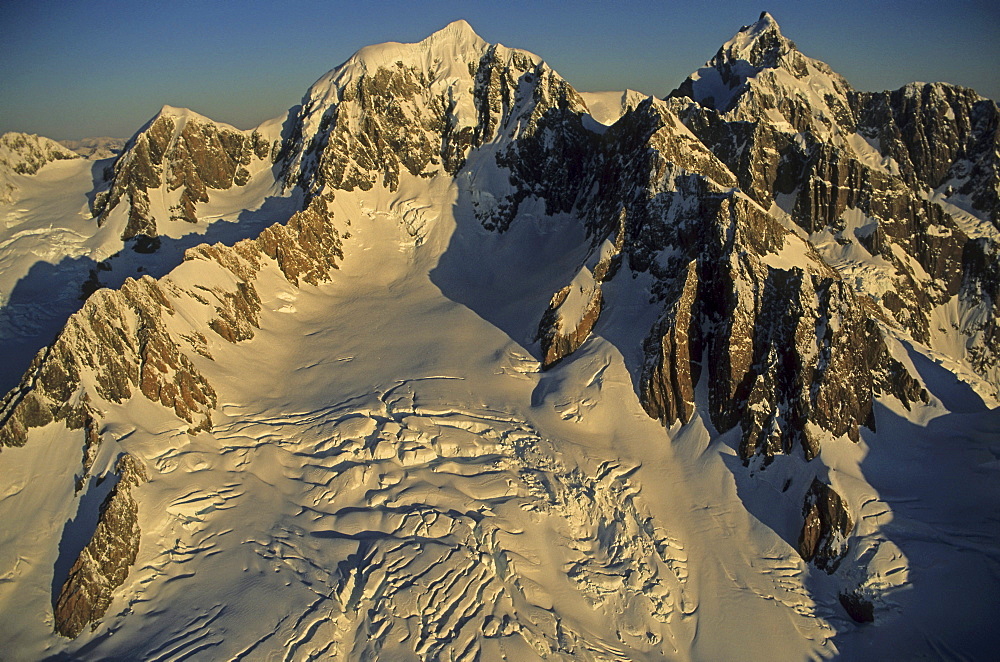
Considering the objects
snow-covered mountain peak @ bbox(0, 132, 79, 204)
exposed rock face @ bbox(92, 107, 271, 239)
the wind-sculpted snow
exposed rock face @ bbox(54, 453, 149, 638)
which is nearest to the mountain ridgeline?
exposed rock face @ bbox(54, 453, 149, 638)

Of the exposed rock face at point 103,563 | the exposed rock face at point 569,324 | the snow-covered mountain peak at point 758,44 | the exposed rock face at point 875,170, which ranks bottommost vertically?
the exposed rock face at point 103,563

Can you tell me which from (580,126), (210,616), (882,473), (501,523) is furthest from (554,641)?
(580,126)

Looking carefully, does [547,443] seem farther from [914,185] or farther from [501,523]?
[914,185]

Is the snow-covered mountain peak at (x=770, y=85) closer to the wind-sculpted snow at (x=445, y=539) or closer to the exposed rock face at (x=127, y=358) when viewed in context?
the wind-sculpted snow at (x=445, y=539)

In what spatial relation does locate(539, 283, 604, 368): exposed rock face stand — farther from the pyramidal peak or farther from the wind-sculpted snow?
the pyramidal peak

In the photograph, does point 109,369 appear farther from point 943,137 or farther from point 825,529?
point 943,137

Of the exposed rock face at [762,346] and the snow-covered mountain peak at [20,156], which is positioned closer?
the exposed rock face at [762,346]

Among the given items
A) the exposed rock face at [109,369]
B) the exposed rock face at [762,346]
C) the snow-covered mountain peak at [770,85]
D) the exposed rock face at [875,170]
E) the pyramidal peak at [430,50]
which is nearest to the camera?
the exposed rock face at [109,369]

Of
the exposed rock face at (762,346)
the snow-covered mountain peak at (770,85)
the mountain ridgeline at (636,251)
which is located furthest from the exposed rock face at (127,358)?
the snow-covered mountain peak at (770,85)
